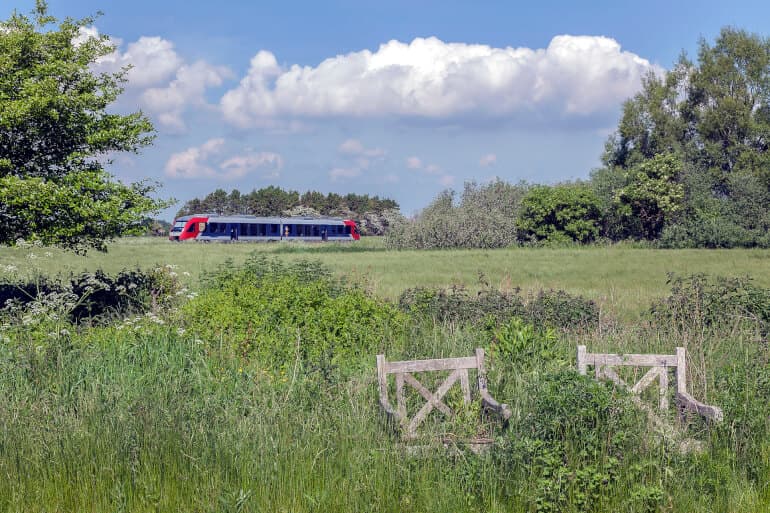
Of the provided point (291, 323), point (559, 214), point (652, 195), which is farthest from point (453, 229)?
point (291, 323)

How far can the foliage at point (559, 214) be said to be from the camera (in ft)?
141

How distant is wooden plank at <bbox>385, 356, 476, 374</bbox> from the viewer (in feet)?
18.5

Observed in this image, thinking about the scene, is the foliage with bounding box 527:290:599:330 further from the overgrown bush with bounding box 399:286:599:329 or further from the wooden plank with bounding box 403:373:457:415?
the wooden plank with bounding box 403:373:457:415

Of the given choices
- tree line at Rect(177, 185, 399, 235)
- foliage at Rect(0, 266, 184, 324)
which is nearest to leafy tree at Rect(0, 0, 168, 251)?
foliage at Rect(0, 266, 184, 324)

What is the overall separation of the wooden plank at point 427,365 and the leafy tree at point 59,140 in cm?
708

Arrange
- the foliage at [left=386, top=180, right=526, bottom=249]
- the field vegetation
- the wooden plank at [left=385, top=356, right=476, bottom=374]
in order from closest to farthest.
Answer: the field vegetation → the wooden plank at [left=385, top=356, right=476, bottom=374] → the foliage at [left=386, top=180, right=526, bottom=249]

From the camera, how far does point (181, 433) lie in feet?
16.1

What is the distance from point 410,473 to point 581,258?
2627cm

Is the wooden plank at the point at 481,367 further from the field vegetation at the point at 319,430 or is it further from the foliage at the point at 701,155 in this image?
the foliage at the point at 701,155

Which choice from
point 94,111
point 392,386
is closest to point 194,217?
point 94,111

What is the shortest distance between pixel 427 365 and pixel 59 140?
28.7 ft

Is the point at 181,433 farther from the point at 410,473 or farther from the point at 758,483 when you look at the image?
the point at 758,483

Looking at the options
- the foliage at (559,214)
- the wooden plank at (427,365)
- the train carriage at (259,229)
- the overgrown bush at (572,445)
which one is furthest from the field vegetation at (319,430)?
the train carriage at (259,229)

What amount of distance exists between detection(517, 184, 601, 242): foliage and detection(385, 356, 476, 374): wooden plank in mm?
37947
